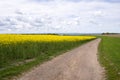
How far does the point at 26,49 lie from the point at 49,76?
1202 cm

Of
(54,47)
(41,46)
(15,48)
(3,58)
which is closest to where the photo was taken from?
(3,58)

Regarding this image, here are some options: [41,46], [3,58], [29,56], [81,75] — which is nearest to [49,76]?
[81,75]

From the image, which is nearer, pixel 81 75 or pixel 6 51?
pixel 81 75

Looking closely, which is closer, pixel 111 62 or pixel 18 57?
pixel 111 62

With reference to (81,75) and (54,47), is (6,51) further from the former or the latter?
(54,47)

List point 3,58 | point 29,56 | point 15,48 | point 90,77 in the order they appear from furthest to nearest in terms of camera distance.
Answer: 1. point 29,56
2. point 15,48
3. point 3,58
4. point 90,77

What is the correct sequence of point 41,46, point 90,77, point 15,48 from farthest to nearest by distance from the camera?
1. point 41,46
2. point 15,48
3. point 90,77

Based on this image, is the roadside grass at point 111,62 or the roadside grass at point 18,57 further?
the roadside grass at point 18,57

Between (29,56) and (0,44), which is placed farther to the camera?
(29,56)

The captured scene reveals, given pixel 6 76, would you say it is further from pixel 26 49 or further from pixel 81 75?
pixel 26 49

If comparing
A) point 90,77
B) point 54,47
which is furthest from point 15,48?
point 54,47

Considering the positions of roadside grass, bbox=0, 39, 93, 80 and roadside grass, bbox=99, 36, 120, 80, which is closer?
roadside grass, bbox=99, 36, 120, 80

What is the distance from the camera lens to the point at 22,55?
913 inches

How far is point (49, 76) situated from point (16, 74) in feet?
6.25
